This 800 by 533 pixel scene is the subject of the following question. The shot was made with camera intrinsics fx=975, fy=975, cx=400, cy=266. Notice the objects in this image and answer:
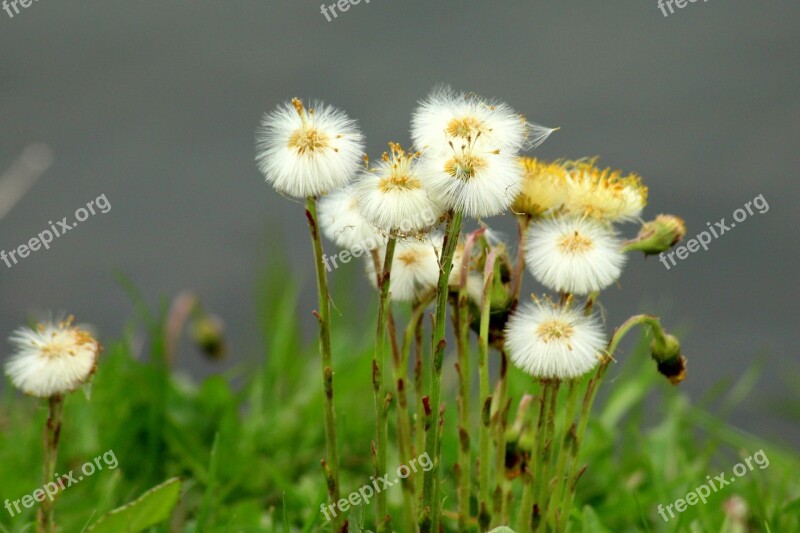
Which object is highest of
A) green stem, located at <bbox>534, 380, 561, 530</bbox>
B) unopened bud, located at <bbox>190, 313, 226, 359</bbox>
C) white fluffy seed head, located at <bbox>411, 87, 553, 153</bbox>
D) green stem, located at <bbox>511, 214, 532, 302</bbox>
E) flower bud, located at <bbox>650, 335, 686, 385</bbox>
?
unopened bud, located at <bbox>190, 313, 226, 359</bbox>

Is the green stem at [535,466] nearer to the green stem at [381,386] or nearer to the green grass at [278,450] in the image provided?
the green stem at [381,386]

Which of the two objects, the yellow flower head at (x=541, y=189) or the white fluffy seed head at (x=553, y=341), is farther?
the yellow flower head at (x=541, y=189)

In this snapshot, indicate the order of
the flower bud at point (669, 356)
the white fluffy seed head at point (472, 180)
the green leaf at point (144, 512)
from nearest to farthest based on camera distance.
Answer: the white fluffy seed head at point (472, 180)
the flower bud at point (669, 356)
the green leaf at point (144, 512)

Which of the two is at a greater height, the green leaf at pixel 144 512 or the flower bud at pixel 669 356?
the green leaf at pixel 144 512

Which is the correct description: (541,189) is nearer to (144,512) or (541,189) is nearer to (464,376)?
(464,376)

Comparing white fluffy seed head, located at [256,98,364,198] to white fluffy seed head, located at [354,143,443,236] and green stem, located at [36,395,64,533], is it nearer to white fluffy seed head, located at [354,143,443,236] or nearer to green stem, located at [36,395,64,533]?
white fluffy seed head, located at [354,143,443,236]

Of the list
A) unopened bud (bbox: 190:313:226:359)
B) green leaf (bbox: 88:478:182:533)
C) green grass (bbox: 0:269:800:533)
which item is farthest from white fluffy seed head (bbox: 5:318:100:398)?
unopened bud (bbox: 190:313:226:359)

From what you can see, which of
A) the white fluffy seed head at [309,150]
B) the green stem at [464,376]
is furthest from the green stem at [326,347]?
the green stem at [464,376]

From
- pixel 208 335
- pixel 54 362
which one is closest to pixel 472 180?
pixel 54 362
